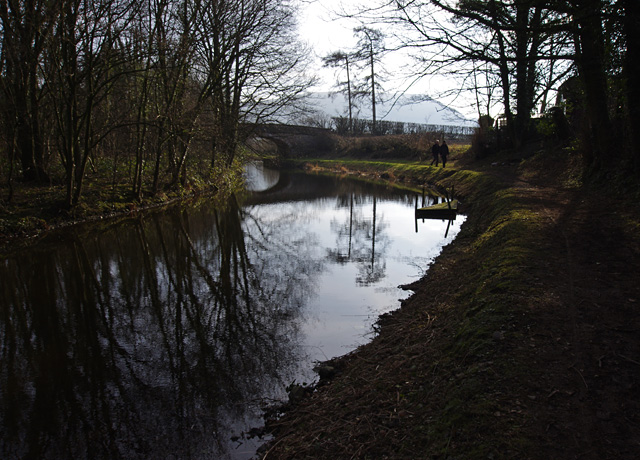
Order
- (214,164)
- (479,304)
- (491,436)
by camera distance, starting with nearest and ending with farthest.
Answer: (491,436), (479,304), (214,164)

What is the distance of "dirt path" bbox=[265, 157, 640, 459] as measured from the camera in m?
3.17

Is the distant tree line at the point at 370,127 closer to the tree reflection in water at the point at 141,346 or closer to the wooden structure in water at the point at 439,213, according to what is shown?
the wooden structure in water at the point at 439,213

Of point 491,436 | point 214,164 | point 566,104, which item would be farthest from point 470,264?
point 214,164

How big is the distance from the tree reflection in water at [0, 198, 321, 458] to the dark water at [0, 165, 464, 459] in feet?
0.07

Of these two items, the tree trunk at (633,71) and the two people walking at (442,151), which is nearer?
the tree trunk at (633,71)

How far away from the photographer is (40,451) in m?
4.11

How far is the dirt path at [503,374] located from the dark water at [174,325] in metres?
0.77

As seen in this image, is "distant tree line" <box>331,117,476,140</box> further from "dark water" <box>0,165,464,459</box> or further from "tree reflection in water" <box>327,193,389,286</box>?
"dark water" <box>0,165,464,459</box>

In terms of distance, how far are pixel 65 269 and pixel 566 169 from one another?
51.6 feet

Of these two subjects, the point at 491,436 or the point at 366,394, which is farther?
the point at 366,394

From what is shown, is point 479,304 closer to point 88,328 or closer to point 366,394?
point 366,394

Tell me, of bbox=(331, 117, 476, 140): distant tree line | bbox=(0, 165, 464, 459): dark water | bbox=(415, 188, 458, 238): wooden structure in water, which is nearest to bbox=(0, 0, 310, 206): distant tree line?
bbox=(0, 165, 464, 459): dark water

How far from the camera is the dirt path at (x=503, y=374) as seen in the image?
317 cm

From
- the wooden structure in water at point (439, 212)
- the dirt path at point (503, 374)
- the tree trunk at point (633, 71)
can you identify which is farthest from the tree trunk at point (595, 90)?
the dirt path at point (503, 374)
